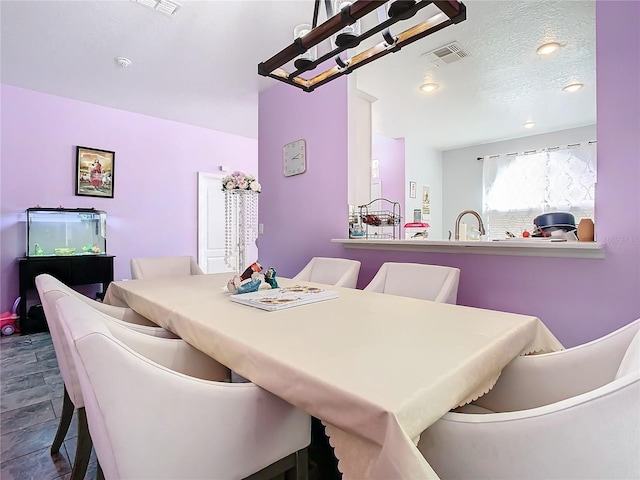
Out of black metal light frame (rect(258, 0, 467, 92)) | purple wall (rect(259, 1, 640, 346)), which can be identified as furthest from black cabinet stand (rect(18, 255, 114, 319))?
black metal light frame (rect(258, 0, 467, 92))

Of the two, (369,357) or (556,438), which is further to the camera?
(369,357)

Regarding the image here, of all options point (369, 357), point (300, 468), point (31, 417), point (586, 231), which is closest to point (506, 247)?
point (586, 231)

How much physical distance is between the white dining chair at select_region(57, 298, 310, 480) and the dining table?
110 mm

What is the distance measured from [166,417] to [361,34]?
5.00 ft

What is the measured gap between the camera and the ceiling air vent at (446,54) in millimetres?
2740

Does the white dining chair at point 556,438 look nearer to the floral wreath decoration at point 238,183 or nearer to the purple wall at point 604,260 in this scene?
the purple wall at point 604,260

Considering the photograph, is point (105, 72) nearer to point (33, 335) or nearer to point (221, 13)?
point (221, 13)

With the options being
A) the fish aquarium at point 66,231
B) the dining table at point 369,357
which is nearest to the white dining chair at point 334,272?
the dining table at point 369,357

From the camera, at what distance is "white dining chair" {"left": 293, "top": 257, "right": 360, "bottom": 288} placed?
2.31 m

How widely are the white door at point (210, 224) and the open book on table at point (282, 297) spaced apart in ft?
11.5

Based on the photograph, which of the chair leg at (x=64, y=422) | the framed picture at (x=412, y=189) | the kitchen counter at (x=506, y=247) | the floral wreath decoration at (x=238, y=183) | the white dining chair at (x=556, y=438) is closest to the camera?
the white dining chair at (x=556, y=438)

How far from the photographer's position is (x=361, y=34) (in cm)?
140

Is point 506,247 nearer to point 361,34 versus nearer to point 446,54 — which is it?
point 361,34

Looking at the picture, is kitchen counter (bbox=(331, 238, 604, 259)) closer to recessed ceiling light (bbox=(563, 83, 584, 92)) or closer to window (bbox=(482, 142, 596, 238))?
recessed ceiling light (bbox=(563, 83, 584, 92))
